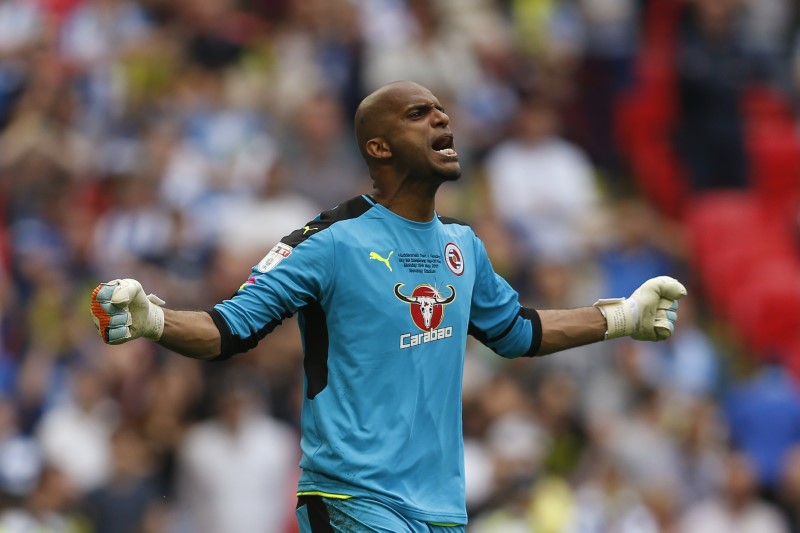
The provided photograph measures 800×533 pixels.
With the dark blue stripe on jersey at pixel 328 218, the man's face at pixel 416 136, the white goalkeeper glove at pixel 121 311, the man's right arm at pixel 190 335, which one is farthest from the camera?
the man's face at pixel 416 136

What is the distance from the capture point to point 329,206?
13383 mm

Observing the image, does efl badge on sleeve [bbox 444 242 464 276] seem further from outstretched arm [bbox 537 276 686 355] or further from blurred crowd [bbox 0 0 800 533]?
blurred crowd [bbox 0 0 800 533]

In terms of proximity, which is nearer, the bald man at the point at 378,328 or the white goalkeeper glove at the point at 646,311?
the bald man at the point at 378,328

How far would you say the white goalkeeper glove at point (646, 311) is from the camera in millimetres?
6980

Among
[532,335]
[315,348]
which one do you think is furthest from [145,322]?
[532,335]

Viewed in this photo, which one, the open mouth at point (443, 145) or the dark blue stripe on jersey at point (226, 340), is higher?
the open mouth at point (443, 145)

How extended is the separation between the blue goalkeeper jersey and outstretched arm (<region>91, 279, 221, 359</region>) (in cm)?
8

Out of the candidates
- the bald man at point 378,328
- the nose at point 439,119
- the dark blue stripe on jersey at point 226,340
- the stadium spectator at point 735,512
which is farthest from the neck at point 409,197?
the stadium spectator at point 735,512

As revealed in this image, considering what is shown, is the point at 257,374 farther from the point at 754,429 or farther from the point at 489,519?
the point at 754,429

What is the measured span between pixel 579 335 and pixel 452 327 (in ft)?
2.50

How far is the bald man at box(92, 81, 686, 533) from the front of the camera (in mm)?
A: 6180

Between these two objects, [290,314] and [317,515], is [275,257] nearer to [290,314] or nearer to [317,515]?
[290,314]

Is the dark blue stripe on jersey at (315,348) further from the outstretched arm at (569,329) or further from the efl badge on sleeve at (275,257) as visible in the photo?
the outstretched arm at (569,329)

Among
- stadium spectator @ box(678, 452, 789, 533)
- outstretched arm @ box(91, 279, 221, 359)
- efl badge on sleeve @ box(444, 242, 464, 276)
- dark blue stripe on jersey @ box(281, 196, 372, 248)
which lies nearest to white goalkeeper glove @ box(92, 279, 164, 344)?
outstretched arm @ box(91, 279, 221, 359)
